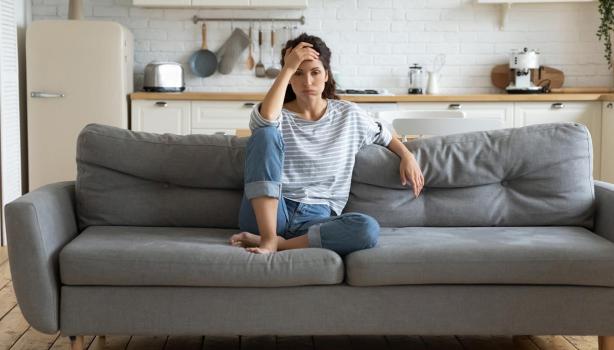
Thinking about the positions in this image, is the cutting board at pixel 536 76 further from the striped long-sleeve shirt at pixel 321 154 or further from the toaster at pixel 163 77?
the striped long-sleeve shirt at pixel 321 154

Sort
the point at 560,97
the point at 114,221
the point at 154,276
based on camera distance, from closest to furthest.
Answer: the point at 154,276
the point at 114,221
the point at 560,97

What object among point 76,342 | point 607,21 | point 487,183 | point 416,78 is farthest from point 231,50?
point 76,342

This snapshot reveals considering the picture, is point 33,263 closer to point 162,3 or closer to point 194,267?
Answer: point 194,267

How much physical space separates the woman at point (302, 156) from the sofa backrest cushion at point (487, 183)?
0.08 meters

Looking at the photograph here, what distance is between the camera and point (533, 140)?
3367 mm

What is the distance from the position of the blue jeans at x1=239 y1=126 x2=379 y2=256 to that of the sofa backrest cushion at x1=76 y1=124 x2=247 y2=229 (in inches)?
7.8

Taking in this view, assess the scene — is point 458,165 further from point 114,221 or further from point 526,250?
point 114,221

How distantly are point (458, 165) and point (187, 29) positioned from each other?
148 inches

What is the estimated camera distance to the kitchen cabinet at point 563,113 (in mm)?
6125

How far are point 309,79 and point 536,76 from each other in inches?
149

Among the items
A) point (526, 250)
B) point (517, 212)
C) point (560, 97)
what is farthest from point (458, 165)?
point (560, 97)

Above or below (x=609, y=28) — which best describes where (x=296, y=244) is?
below

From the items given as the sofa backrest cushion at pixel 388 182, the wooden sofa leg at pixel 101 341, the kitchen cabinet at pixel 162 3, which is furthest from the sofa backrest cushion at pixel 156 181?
the kitchen cabinet at pixel 162 3

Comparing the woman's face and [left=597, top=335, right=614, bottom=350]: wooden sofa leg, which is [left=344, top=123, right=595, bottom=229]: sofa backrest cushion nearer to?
the woman's face
